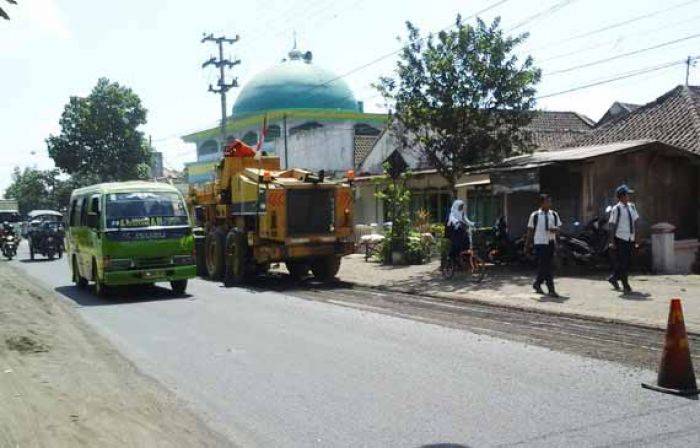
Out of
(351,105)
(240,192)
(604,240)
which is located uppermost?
(351,105)

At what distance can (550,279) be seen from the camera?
1218 cm

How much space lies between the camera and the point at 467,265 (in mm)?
15570

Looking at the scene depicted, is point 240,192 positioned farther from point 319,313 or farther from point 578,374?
point 578,374

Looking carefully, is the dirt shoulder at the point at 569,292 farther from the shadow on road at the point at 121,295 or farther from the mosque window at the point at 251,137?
the mosque window at the point at 251,137

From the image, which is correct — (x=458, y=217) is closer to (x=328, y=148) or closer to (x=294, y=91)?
(x=328, y=148)

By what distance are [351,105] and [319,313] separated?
37059 millimetres

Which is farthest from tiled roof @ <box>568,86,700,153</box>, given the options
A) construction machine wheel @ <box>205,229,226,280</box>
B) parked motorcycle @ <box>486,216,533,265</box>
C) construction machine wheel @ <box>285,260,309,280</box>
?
construction machine wheel @ <box>205,229,226,280</box>

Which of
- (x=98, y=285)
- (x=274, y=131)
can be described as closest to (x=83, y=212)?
(x=98, y=285)

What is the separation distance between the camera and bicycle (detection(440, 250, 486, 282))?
14906 mm

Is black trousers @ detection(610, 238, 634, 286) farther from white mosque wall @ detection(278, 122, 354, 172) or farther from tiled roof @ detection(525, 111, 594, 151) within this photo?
white mosque wall @ detection(278, 122, 354, 172)

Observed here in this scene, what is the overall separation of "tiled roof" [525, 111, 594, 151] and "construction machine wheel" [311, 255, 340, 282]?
14329mm

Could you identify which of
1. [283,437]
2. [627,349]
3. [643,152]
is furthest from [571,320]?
[643,152]

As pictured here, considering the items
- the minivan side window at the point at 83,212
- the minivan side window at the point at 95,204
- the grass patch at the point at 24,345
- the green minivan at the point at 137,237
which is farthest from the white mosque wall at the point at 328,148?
the grass patch at the point at 24,345

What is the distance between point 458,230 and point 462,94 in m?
3.81
